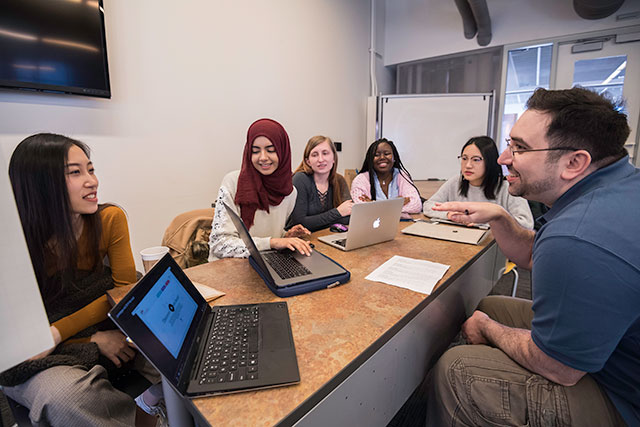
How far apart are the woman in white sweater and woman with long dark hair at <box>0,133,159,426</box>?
5.98ft

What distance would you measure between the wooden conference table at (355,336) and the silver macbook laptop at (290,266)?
5cm

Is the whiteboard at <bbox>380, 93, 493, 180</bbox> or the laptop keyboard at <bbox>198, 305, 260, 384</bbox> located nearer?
the laptop keyboard at <bbox>198, 305, 260, 384</bbox>

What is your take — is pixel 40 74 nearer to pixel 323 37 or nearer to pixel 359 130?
pixel 323 37

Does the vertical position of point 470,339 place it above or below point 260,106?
below

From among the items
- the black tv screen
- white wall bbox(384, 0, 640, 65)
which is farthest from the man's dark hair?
white wall bbox(384, 0, 640, 65)

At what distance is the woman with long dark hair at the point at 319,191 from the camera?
2.13 metres

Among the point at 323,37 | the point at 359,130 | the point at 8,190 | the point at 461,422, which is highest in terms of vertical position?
the point at 323,37

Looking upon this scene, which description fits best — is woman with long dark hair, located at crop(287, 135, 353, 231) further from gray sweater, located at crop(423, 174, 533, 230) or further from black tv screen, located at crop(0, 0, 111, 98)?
black tv screen, located at crop(0, 0, 111, 98)

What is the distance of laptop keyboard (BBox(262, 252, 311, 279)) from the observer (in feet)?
3.60

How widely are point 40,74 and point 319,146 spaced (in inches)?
64.9

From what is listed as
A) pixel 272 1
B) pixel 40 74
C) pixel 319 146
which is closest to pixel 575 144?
pixel 319 146

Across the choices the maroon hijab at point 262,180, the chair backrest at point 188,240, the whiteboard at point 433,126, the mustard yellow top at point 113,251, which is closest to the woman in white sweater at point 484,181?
the maroon hijab at point 262,180

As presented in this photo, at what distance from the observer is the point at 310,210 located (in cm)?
229

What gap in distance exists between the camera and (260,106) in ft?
9.71
